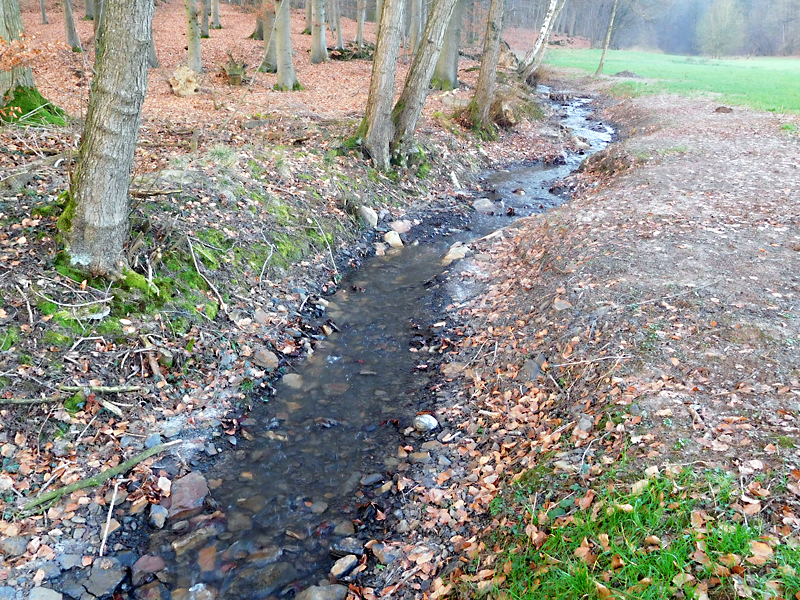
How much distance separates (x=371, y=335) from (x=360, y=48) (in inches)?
943

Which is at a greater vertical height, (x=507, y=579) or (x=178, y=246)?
(x=178, y=246)

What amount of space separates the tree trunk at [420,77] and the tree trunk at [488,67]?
4.61 m

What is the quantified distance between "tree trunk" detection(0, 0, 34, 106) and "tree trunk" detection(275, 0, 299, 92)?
29.7 ft

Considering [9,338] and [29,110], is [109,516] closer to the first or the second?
[9,338]

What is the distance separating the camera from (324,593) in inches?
146

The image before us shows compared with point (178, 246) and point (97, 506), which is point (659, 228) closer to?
point (178, 246)

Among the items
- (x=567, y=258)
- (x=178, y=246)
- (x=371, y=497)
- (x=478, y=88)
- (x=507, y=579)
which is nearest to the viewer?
(x=507, y=579)

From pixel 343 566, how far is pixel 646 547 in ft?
7.16

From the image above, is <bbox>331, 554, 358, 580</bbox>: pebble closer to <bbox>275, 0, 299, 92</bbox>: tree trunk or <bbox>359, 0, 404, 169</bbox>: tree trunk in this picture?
<bbox>359, 0, 404, 169</bbox>: tree trunk

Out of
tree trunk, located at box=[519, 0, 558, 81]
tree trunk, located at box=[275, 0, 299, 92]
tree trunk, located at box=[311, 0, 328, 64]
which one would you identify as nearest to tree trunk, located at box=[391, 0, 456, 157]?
tree trunk, located at box=[275, 0, 299, 92]

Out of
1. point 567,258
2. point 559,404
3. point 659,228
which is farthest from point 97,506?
point 659,228

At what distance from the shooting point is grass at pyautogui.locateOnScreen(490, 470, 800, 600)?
271 cm

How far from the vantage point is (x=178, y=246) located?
6473 mm

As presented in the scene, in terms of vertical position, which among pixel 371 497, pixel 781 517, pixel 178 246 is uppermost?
pixel 178 246
